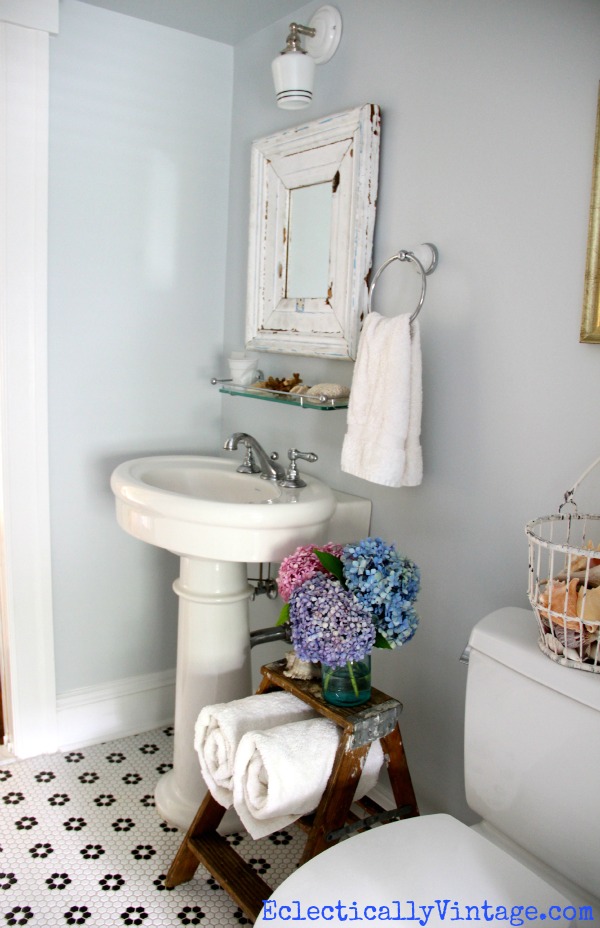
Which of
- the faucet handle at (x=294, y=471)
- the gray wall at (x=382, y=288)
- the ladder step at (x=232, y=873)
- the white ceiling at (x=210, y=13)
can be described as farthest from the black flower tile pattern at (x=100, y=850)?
the white ceiling at (x=210, y=13)

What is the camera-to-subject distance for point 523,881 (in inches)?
42.4

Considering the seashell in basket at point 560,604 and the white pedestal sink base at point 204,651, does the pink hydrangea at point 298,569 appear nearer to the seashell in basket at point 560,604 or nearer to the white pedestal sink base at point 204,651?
the white pedestal sink base at point 204,651

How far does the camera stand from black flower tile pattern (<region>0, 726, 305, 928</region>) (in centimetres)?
160

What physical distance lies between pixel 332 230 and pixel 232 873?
4.67 ft

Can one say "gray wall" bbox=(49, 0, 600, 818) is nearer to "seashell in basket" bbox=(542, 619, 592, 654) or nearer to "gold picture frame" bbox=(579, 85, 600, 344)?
"gold picture frame" bbox=(579, 85, 600, 344)

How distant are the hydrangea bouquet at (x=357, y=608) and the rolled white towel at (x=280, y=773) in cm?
14

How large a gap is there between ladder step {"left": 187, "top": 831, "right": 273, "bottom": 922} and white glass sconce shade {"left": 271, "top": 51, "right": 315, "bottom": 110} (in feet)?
5.33

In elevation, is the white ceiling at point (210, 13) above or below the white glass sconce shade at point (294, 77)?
above

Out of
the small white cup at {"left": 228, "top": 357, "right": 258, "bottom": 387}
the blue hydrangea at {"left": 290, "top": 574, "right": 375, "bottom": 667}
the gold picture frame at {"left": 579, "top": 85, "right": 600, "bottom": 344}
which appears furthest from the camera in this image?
the small white cup at {"left": 228, "top": 357, "right": 258, "bottom": 387}

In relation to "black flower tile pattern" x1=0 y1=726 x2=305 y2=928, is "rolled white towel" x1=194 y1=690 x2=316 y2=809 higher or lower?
higher

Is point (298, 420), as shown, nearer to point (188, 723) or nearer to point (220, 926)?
point (188, 723)

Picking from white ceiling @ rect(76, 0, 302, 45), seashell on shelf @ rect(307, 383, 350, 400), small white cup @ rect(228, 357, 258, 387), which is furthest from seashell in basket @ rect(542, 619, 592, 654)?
white ceiling @ rect(76, 0, 302, 45)

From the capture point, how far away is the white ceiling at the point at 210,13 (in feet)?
6.33

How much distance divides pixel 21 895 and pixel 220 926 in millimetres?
437
